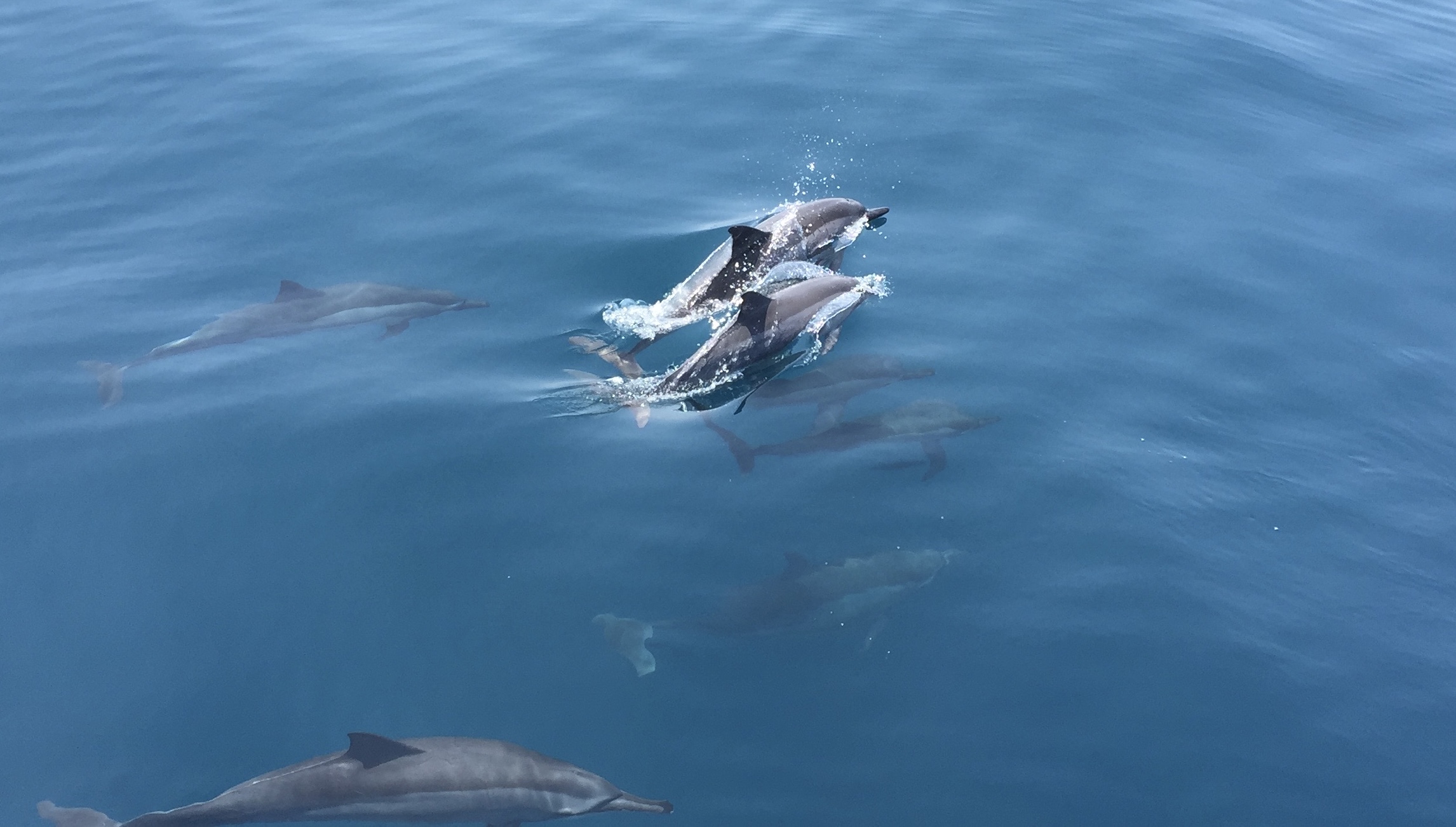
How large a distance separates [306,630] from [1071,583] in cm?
676

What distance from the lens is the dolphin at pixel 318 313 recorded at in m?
11.4

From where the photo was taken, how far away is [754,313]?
10914mm

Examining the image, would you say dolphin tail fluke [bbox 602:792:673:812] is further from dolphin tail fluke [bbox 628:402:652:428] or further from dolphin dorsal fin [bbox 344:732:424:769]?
dolphin tail fluke [bbox 628:402:652:428]

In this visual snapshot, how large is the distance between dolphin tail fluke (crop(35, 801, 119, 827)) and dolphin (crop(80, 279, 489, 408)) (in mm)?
6079

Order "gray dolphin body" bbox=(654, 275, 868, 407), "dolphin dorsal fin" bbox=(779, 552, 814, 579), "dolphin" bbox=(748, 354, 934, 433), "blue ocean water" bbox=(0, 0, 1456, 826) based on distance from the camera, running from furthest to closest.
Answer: "gray dolphin body" bbox=(654, 275, 868, 407), "dolphin" bbox=(748, 354, 934, 433), "dolphin dorsal fin" bbox=(779, 552, 814, 579), "blue ocean water" bbox=(0, 0, 1456, 826)

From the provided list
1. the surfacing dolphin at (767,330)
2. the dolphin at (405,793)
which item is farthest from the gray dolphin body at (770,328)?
the dolphin at (405,793)

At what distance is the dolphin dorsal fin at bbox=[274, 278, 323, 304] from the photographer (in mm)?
11609

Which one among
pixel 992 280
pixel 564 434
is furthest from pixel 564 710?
pixel 992 280

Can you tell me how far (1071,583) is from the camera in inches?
334

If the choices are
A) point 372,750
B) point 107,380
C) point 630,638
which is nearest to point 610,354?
point 630,638

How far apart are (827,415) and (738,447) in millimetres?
1165

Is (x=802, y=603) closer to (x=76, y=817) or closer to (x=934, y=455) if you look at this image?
(x=934, y=455)

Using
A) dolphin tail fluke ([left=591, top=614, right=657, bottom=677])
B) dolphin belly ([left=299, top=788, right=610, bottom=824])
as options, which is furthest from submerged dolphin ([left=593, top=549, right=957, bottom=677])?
dolphin belly ([left=299, top=788, right=610, bottom=824])

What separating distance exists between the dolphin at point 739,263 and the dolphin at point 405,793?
5039 mm
